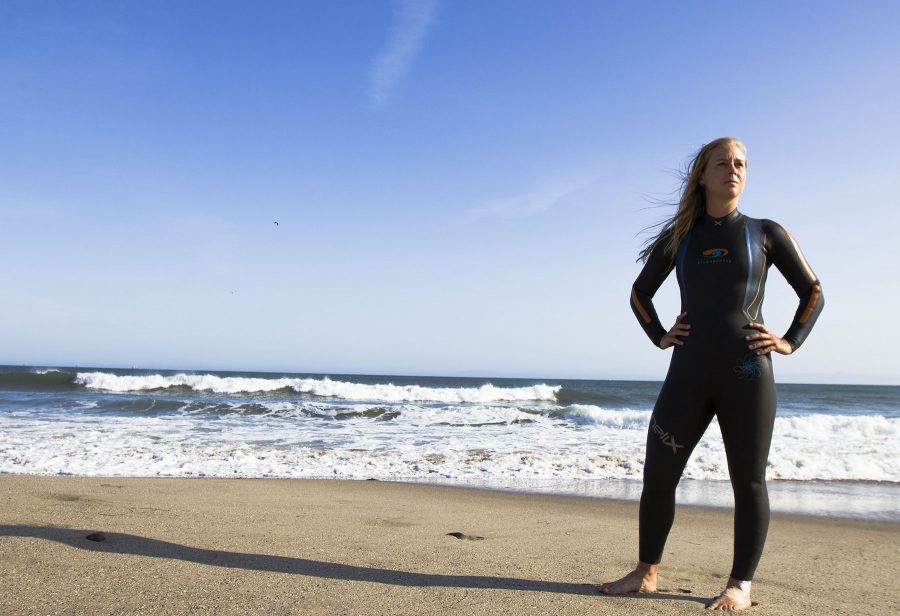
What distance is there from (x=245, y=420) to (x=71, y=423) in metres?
3.73

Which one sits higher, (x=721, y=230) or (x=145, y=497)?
(x=721, y=230)

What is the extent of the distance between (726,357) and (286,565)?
234cm

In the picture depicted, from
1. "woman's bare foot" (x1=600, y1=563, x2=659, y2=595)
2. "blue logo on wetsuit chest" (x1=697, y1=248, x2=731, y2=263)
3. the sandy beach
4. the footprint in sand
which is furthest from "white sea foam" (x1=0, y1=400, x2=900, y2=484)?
"blue logo on wetsuit chest" (x1=697, y1=248, x2=731, y2=263)

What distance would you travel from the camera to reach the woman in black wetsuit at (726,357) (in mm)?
2732

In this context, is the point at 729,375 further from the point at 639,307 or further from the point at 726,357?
the point at 639,307

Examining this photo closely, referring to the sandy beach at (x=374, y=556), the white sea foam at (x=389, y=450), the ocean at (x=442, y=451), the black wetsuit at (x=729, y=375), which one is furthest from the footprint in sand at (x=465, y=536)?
the white sea foam at (x=389, y=450)

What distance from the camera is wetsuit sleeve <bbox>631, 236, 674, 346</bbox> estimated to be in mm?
3168

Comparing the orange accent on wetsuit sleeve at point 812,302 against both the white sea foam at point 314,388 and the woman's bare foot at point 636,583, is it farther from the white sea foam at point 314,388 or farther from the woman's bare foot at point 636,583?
the white sea foam at point 314,388

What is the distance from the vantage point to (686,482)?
7789 mm

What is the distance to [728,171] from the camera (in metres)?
2.94

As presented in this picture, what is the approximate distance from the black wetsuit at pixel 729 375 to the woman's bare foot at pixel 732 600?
6cm

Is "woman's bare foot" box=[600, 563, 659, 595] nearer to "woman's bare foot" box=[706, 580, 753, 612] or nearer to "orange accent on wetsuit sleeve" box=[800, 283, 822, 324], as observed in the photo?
"woman's bare foot" box=[706, 580, 753, 612]

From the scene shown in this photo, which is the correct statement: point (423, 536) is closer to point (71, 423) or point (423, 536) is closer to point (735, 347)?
point (735, 347)

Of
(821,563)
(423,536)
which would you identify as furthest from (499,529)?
(821,563)
